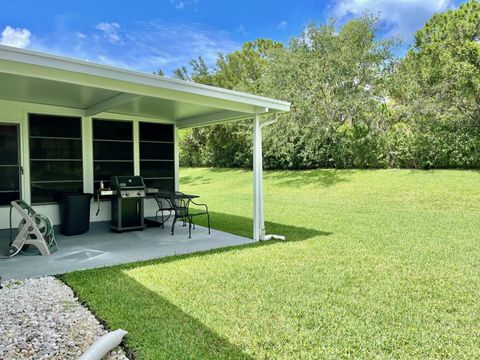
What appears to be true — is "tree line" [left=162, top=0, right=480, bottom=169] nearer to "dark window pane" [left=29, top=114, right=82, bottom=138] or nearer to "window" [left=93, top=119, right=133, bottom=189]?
"window" [left=93, top=119, right=133, bottom=189]

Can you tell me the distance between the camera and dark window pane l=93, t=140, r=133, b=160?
7672 millimetres

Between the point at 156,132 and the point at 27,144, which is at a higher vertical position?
the point at 156,132

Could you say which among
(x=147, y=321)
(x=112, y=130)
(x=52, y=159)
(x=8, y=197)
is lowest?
(x=147, y=321)

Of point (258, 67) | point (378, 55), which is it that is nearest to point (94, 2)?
point (258, 67)

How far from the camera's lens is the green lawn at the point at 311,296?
280 cm

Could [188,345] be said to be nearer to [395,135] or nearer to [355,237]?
[355,237]

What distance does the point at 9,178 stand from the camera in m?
6.61

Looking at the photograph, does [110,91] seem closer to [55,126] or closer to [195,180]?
[55,126]

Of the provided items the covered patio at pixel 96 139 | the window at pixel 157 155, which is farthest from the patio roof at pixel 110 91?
the window at pixel 157 155

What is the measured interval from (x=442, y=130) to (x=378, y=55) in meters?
3.80

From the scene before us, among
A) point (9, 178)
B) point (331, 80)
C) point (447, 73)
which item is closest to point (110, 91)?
point (9, 178)

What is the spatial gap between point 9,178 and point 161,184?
10.2 feet

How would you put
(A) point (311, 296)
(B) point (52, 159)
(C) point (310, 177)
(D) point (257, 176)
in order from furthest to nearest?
(C) point (310, 177) < (B) point (52, 159) < (D) point (257, 176) < (A) point (311, 296)

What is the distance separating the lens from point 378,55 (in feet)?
46.5
